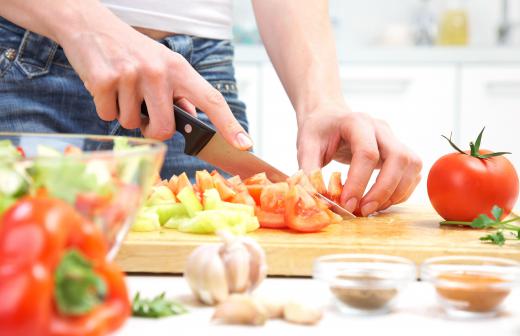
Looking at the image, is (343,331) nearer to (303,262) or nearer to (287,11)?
(303,262)

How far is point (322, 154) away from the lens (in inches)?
65.4

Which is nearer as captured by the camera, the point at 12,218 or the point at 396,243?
the point at 12,218

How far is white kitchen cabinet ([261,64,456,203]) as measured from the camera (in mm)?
3762

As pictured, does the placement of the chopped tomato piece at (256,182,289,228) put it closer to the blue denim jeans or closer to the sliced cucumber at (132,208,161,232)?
the sliced cucumber at (132,208,161,232)

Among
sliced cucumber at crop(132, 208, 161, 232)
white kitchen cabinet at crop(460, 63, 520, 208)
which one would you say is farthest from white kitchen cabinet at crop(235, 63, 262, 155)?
sliced cucumber at crop(132, 208, 161, 232)

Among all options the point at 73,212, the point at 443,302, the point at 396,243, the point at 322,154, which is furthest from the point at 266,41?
the point at 73,212

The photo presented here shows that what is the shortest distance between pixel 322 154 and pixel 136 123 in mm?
401

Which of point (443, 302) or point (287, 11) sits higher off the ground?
point (287, 11)

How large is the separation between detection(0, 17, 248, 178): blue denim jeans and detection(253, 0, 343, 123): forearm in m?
0.23

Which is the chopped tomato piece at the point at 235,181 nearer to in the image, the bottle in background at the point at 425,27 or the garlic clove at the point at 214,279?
the garlic clove at the point at 214,279

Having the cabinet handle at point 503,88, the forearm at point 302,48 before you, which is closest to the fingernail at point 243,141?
the forearm at point 302,48

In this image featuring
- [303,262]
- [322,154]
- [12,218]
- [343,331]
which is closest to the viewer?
[12,218]

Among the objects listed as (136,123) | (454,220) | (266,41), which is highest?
(266,41)

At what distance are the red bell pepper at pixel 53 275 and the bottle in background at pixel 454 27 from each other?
3917mm
